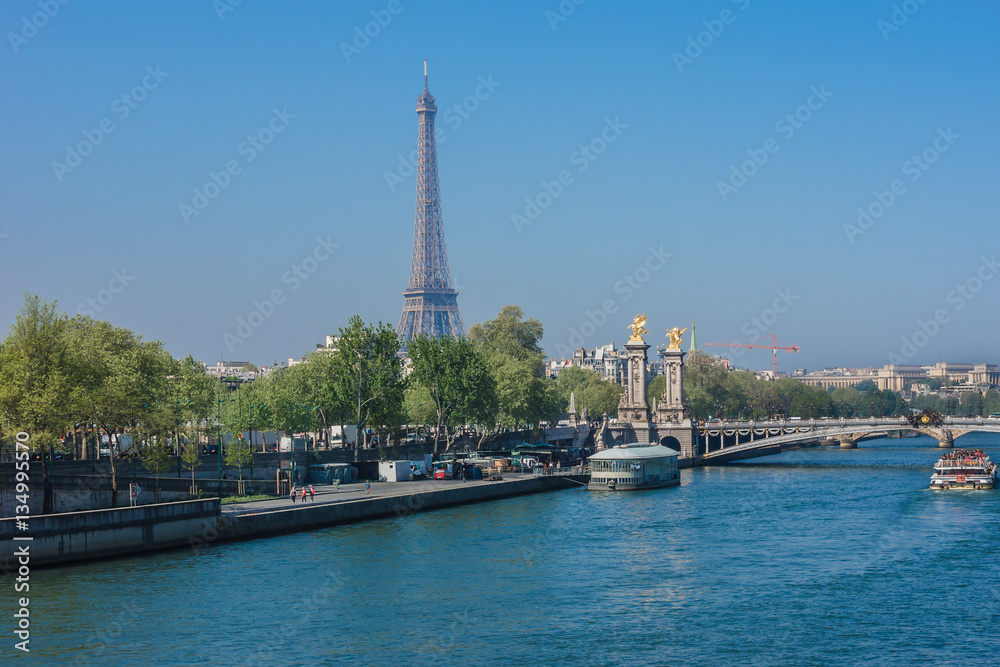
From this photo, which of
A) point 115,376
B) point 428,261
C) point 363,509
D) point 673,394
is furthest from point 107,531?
point 428,261

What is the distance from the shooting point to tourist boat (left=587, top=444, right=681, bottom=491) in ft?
244

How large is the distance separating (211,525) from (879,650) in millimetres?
26128

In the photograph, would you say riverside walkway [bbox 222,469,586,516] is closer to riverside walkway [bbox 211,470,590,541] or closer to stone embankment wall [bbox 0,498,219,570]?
riverside walkway [bbox 211,470,590,541]

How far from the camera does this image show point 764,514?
5875 cm

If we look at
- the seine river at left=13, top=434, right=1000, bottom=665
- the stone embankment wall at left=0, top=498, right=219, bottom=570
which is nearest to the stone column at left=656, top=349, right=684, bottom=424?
the seine river at left=13, top=434, right=1000, bottom=665

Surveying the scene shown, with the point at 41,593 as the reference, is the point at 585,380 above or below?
above

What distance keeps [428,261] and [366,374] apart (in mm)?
118971

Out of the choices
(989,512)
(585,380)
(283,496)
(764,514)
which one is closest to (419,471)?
(283,496)

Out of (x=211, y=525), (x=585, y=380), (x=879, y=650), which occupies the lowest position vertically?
(x=879, y=650)

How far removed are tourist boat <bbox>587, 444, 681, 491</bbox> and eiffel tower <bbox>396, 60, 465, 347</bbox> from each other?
364ft

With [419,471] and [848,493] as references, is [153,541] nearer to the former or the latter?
[419,471]

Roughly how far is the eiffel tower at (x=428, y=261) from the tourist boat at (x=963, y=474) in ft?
394

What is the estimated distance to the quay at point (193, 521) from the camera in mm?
38688

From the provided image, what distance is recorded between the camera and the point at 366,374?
7375 centimetres
